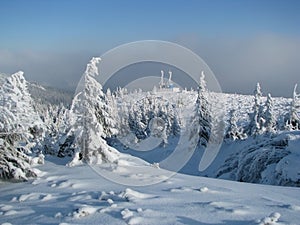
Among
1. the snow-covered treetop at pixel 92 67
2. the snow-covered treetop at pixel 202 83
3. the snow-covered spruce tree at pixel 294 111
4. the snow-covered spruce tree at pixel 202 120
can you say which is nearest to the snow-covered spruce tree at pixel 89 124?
the snow-covered treetop at pixel 92 67

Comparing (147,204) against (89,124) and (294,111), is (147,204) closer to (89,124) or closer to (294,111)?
(89,124)

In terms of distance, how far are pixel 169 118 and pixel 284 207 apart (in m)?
63.3

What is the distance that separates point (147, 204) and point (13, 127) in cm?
655

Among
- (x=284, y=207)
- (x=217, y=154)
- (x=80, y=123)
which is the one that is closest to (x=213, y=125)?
(x=217, y=154)

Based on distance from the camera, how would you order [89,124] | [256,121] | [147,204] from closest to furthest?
[147,204]
[89,124]
[256,121]

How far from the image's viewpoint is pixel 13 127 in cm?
1186

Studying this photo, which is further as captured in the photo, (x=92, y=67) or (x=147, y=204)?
(x=92, y=67)

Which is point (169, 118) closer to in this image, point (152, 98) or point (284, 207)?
point (152, 98)

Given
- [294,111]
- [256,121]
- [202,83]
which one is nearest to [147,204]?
[202,83]

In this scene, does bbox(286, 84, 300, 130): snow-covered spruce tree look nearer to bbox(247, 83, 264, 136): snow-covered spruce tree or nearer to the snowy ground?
bbox(247, 83, 264, 136): snow-covered spruce tree

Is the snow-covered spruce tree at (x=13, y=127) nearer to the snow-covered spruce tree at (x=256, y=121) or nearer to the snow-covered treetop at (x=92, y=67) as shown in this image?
the snow-covered treetop at (x=92, y=67)

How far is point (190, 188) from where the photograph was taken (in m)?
9.19

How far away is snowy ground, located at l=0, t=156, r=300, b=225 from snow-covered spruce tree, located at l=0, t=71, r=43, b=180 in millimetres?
960

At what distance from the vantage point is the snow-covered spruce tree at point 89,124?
50.3 ft
